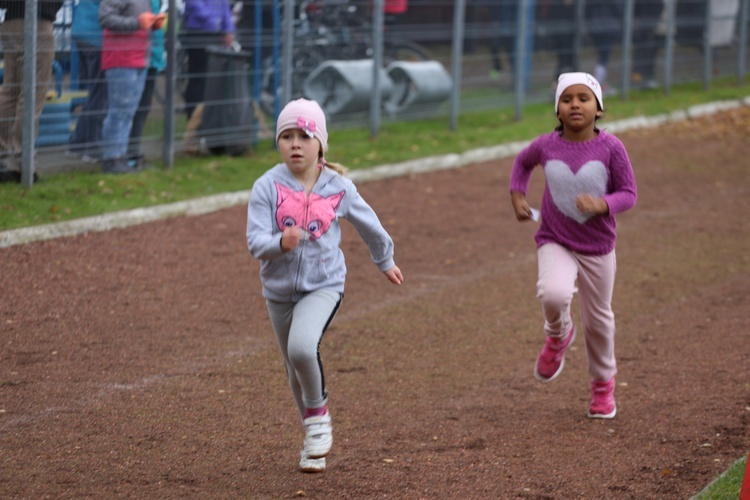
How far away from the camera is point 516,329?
7699 mm

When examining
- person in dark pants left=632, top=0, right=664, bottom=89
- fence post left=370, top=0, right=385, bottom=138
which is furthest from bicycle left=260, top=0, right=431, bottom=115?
person in dark pants left=632, top=0, right=664, bottom=89

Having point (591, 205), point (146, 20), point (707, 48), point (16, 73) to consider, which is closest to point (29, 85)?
point (16, 73)

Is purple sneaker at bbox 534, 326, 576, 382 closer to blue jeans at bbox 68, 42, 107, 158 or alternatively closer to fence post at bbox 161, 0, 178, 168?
blue jeans at bbox 68, 42, 107, 158

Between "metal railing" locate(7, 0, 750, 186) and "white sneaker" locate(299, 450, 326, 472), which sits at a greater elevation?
"metal railing" locate(7, 0, 750, 186)

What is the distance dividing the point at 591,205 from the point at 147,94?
281 inches

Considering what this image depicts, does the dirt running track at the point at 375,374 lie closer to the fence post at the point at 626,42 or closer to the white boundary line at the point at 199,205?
the white boundary line at the point at 199,205

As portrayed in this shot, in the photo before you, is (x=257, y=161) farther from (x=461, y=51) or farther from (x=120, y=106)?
(x=461, y=51)

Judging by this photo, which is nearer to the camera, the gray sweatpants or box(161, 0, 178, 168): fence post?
the gray sweatpants

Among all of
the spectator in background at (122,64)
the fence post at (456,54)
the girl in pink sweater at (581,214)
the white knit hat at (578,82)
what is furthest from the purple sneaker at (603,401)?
the fence post at (456,54)

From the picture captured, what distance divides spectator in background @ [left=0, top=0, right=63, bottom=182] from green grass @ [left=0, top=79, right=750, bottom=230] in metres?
0.28

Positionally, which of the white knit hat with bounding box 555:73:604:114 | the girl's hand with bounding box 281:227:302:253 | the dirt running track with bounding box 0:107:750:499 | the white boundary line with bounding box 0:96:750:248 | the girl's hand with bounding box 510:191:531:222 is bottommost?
the dirt running track with bounding box 0:107:750:499

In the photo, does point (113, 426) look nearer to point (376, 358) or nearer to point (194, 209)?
point (376, 358)

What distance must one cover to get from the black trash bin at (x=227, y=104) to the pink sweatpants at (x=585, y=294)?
7328 mm

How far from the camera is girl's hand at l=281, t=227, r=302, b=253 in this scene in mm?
4586
